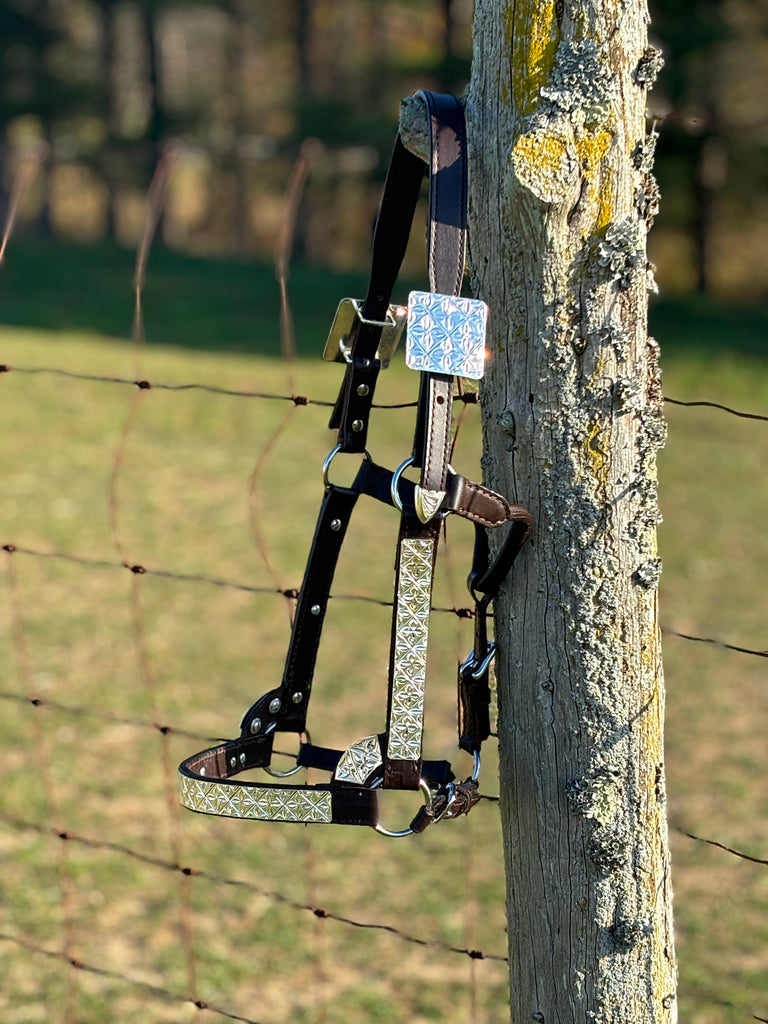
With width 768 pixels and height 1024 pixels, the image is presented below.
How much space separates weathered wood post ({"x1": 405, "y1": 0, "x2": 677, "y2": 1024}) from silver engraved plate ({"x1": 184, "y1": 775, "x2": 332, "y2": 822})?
0.31 metres

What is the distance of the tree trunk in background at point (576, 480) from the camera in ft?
4.56

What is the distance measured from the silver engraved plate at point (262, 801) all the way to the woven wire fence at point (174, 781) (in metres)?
0.46

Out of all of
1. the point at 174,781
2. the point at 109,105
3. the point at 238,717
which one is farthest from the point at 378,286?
the point at 109,105

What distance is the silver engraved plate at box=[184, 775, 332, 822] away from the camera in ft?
4.93

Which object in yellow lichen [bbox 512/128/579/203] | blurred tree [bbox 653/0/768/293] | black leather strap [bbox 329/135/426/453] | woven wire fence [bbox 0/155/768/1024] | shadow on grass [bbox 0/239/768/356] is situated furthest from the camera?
blurred tree [bbox 653/0/768/293]

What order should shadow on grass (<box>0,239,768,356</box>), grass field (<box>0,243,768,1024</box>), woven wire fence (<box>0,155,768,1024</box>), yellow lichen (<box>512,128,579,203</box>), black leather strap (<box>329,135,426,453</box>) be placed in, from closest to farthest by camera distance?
yellow lichen (<box>512,128,579,203</box>) < black leather strap (<box>329,135,426,453</box>) < woven wire fence (<box>0,155,768,1024</box>) < grass field (<box>0,243,768,1024</box>) < shadow on grass (<box>0,239,768,356</box>)

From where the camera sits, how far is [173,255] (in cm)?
1905

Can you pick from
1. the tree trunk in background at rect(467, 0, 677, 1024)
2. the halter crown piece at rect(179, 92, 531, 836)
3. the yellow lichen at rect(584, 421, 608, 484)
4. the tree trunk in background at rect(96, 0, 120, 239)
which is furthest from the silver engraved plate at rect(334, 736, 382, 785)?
the tree trunk in background at rect(96, 0, 120, 239)

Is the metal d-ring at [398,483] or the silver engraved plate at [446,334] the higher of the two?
the silver engraved plate at [446,334]

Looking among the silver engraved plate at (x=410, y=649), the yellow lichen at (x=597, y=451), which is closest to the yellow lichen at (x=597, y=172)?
the yellow lichen at (x=597, y=451)

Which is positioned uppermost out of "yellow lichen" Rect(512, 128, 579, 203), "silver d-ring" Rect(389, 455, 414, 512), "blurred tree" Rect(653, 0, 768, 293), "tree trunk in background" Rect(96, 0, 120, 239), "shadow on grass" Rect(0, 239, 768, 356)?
"tree trunk in background" Rect(96, 0, 120, 239)

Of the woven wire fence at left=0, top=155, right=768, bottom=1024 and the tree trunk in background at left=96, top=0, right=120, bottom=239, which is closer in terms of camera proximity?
the woven wire fence at left=0, top=155, right=768, bottom=1024

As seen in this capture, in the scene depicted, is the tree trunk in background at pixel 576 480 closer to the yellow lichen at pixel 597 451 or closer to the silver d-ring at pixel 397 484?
the yellow lichen at pixel 597 451

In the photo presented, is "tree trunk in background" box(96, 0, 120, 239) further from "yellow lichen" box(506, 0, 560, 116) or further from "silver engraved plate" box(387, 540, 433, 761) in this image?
"silver engraved plate" box(387, 540, 433, 761)
